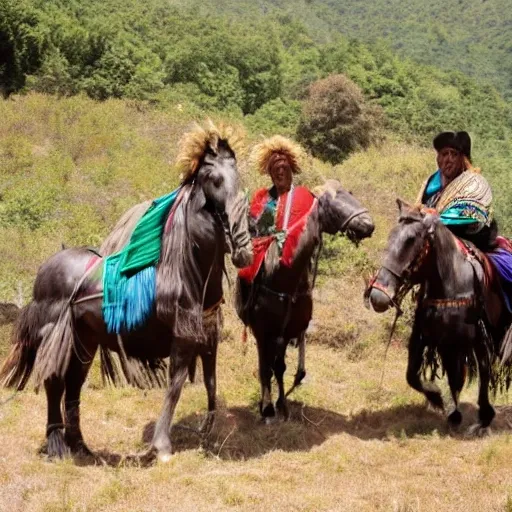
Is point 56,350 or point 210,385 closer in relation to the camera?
point 56,350

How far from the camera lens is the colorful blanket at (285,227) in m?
5.86

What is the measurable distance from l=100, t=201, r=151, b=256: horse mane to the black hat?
8.75 feet

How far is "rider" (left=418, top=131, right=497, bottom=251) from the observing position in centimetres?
581

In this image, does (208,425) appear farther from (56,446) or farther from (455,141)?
(455,141)

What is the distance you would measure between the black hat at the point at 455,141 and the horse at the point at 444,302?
0.82 m

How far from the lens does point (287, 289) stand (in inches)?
235

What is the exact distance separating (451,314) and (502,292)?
2.04 feet

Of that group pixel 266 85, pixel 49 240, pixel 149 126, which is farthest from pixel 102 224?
pixel 266 85

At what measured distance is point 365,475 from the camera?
16.6 feet

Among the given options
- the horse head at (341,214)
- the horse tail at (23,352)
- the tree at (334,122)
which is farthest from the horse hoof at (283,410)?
the tree at (334,122)

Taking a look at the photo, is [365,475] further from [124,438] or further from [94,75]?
[94,75]

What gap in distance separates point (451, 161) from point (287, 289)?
1875mm

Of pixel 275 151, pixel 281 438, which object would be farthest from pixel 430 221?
pixel 281 438

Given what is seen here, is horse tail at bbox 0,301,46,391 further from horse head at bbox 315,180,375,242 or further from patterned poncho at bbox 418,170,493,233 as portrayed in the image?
patterned poncho at bbox 418,170,493,233
